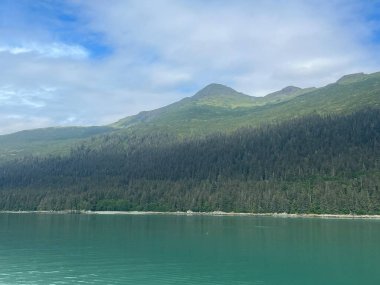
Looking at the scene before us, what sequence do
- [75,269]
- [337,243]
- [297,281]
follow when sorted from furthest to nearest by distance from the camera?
[337,243], [75,269], [297,281]

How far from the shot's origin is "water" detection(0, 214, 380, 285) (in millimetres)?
67188

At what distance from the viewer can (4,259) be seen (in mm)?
83625

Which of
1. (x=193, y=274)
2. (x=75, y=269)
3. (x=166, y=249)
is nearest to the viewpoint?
(x=193, y=274)

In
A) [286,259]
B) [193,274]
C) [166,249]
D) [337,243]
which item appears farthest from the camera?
[337,243]

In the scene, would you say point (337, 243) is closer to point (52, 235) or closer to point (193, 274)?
point (193, 274)

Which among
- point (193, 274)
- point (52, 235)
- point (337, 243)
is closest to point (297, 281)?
point (193, 274)

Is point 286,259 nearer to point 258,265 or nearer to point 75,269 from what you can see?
point 258,265

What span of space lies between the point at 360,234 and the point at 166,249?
5905cm

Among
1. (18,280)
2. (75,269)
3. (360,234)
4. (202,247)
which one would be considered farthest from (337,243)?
(18,280)

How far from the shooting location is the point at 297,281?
2549 inches

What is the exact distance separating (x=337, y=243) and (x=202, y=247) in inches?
1249

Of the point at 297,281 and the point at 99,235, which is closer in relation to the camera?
the point at 297,281

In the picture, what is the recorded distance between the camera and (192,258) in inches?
3337

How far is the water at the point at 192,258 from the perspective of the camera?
2645 inches
